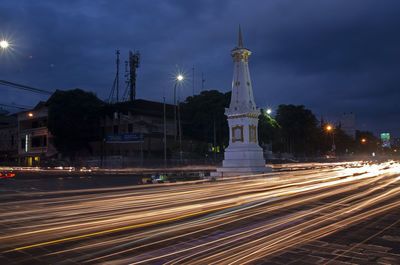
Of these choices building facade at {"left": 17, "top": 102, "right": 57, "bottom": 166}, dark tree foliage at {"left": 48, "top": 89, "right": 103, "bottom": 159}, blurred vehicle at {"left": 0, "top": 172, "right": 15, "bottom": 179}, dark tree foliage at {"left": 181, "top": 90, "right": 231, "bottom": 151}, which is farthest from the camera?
building facade at {"left": 17, "top": 102, "right": 57, "bottom": 166}

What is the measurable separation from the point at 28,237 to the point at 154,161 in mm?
30501

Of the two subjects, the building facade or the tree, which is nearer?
the tree

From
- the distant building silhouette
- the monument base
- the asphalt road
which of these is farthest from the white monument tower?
the distant building silhouette

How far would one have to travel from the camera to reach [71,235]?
7066mm

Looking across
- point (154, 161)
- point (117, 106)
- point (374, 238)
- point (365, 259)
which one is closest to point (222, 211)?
point (374, 238)

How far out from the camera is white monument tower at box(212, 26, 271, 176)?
31156 millimetres

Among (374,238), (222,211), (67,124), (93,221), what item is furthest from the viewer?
(67,124)

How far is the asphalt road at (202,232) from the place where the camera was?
5.52 metres

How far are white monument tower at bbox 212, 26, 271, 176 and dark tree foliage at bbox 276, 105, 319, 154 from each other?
3864 cm

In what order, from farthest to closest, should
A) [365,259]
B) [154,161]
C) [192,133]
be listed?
[192,133], [154,161], [365,259]

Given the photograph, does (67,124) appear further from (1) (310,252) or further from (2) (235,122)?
(1) (310,252)

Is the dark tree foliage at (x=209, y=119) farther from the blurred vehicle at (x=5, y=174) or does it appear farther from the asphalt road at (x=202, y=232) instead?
the asphalt road at (x=202, y=232)

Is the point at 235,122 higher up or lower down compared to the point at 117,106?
lower down

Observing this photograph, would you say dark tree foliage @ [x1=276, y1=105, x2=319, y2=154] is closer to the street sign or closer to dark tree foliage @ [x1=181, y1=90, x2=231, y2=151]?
dark tree foliage @ [x1=181, y1=90, x2=231, y2=151]
